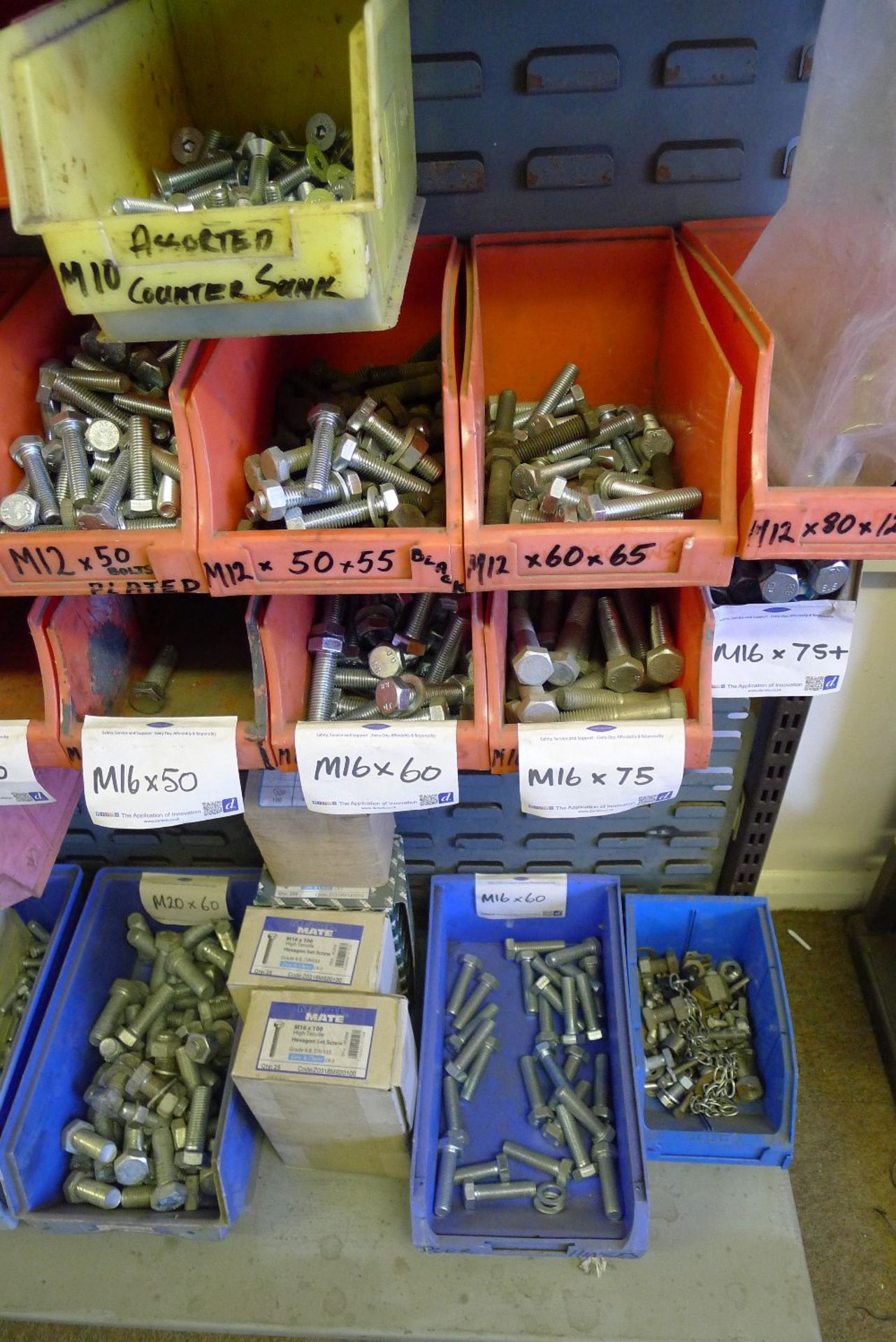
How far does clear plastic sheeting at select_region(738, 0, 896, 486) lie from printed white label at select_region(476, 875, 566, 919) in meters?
1.17

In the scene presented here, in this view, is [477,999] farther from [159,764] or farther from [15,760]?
[15,760]

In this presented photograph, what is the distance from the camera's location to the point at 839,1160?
1.89 meters

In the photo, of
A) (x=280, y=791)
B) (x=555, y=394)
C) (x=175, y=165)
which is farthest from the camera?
(x=280, y=791)

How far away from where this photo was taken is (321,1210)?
1.79m

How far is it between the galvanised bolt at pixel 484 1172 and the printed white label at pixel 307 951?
1.68 feet

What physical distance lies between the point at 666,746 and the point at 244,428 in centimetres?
77

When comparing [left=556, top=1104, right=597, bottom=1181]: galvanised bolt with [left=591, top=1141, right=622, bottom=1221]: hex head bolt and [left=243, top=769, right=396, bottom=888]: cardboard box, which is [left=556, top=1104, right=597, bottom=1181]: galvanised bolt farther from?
[left=243, top=769, right=396, bottom=888]: cardboard box

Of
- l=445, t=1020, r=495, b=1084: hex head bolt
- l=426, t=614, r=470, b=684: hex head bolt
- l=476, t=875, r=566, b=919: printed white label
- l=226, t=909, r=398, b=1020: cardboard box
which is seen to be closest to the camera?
l=426, t=614, r=470, b=684: hex head bolt

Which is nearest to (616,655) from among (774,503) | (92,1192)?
(774,503)

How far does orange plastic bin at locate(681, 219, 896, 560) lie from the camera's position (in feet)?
3.17

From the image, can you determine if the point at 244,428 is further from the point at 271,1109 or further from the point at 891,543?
the point at 271,1109

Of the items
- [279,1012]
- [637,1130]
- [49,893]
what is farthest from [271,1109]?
[49,893]

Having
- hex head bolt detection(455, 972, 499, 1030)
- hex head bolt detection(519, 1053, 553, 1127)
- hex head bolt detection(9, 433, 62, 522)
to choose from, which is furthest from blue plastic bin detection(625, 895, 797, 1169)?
hex head bolt detection(9, 433, 62, 522)

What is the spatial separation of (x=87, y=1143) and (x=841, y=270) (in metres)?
2.08
